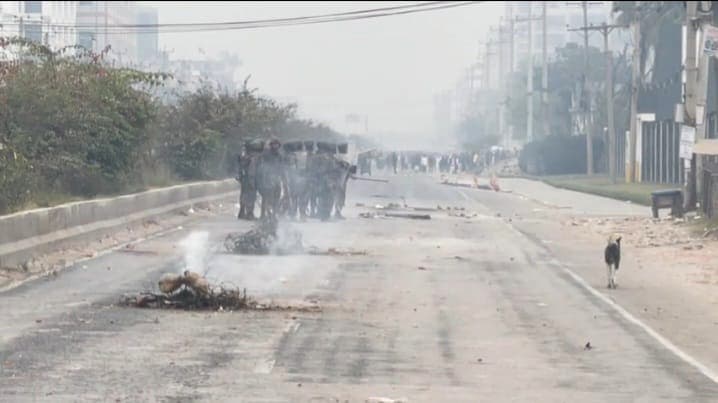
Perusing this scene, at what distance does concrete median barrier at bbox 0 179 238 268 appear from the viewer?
22.4 m

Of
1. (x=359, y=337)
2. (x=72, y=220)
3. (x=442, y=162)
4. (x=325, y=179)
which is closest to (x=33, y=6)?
(x=442, y=162)

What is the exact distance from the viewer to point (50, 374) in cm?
1245

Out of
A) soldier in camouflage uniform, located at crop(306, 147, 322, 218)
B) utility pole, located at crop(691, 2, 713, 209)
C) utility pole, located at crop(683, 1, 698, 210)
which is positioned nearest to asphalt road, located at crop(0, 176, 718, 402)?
soldier in camouflage uniform, located at crop(306, 147, 322, 218)

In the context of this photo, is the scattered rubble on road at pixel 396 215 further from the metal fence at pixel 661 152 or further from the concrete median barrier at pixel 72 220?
the metal fence at pixel 661 152

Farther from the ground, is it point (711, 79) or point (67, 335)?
point (711, 79)

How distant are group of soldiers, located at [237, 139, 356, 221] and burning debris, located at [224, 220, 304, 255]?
7.50 metres

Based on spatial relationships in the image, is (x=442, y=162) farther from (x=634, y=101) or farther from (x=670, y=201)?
(x=670, y=201)

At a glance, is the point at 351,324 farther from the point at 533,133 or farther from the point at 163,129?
the point at 533,133

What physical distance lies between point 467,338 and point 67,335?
3907mm

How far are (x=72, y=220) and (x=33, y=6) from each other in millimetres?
119507

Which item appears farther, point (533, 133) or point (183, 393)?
point (533, 133)

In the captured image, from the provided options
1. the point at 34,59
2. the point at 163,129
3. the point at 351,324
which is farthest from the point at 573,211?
the point at 351,324

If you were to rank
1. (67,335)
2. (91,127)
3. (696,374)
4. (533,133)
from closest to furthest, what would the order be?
(696,374), (67,335), (91,127), (533,133)

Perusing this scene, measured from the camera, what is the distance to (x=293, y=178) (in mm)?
38906
